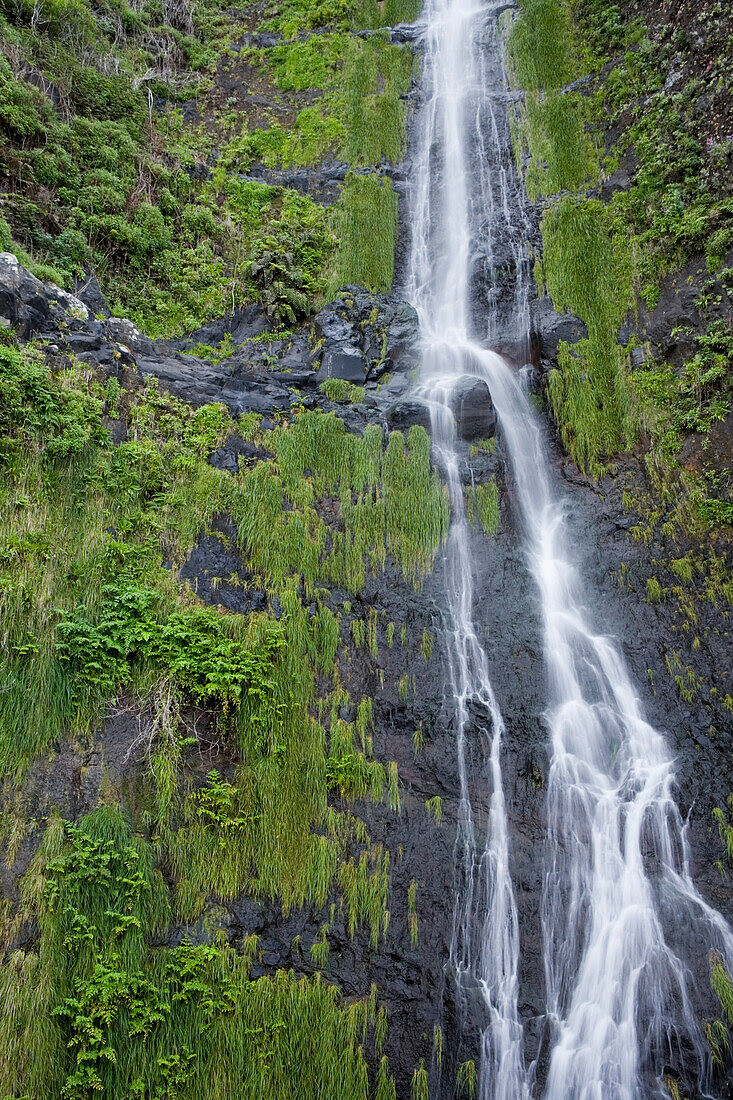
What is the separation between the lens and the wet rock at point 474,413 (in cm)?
1008

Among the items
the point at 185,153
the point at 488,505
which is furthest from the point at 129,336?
the point at 185,153

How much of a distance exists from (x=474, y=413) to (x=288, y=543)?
12.2 feet

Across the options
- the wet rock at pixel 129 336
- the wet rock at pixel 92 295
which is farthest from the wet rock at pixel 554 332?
the wet rock at pixel 92 295

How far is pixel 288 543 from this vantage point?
8.62 metres

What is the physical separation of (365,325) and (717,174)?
6.51 m

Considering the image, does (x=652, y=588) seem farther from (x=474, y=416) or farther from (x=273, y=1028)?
(x=273, y=1028)

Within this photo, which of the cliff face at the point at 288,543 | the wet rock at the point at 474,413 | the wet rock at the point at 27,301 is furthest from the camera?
the wet rock at the point at 474,413

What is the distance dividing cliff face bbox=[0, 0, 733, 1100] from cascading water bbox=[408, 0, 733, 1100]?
0.20 metres

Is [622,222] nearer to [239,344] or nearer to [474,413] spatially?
[474,413]

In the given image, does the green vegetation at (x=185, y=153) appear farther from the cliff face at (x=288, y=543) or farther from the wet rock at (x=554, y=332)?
the wet rock at (x=554, y=332)

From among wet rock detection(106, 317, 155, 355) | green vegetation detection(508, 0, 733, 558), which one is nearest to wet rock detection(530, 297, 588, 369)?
green vegetation detection(508, 0, 733, 558)

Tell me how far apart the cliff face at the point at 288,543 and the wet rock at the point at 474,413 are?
0.05 m

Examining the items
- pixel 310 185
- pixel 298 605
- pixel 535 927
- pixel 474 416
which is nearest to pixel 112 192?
pixel 310 185

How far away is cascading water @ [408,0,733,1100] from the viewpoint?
19.1ft
